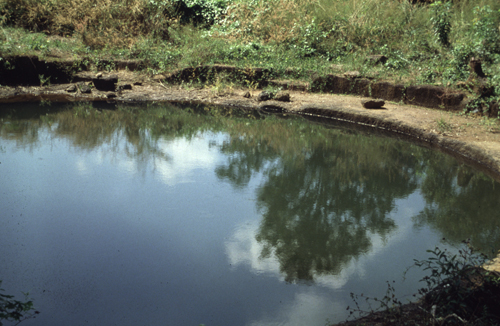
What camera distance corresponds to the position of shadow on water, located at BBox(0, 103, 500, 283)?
13.8ft

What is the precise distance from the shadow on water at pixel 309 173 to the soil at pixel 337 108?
334 mm

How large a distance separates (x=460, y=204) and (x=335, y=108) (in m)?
4.04

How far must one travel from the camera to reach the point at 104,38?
12016 millimetres

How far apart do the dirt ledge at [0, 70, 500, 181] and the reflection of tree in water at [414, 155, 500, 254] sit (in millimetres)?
312

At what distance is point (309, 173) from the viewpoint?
234 inches

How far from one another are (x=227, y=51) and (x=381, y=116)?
4730mm

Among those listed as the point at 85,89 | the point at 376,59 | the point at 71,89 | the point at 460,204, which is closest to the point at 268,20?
the point at 376,59

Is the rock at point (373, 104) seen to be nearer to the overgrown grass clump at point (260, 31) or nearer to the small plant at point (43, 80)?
the overgrown grass clump at point (260, 31)

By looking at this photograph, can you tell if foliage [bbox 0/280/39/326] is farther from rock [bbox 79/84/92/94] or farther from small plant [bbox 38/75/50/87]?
small plant [bbox 38/75/50/87]

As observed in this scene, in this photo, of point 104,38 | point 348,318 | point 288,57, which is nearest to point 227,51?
point 288,57

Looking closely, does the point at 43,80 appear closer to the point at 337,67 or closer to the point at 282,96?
the point at 282,96

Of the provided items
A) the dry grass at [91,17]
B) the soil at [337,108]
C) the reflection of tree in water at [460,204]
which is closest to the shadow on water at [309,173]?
the reflection of tree in water at [460,204]

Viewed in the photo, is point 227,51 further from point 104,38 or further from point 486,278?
point 486,278

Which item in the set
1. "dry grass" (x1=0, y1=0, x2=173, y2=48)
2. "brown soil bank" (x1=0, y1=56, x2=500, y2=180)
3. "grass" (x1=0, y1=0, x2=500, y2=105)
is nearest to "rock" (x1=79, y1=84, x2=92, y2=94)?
"brown soil bank" (x1=0, y1=56, x2=500, y2=180)
